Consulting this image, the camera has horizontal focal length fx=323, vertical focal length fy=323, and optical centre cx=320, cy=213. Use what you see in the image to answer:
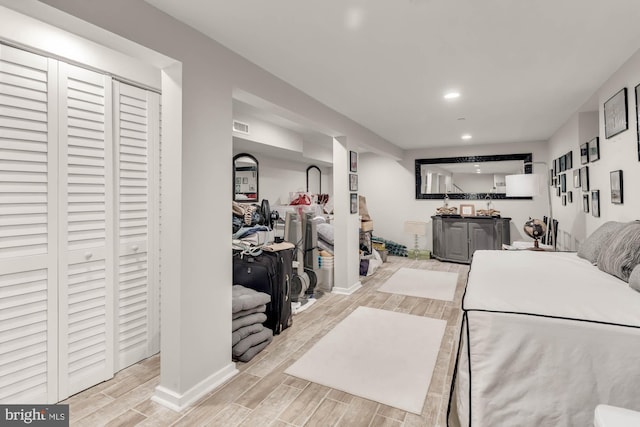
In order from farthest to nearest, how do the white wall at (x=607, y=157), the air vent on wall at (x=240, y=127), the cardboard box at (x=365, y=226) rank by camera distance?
the cardboard box at (x=365, y=226) → the air vent on wall at (x=240, y=127) → the white wall at (x=607, y=157)

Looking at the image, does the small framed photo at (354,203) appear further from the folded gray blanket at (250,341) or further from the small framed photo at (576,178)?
the small framed photo at (576,178)

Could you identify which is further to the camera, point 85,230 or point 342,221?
point 342,221

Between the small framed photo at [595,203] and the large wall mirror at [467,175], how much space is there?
317 centimetres

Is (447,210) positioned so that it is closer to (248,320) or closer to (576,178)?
(576,178)

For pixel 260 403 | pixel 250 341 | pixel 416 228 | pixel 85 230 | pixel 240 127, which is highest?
pixel 240 127

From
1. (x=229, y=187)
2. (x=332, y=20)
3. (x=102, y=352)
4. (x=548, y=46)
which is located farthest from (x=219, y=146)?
(x=548, y=46)

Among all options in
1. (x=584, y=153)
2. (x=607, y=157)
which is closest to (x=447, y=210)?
(x=584, y=153)

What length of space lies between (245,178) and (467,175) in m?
4.55

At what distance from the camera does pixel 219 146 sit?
7.39 ft

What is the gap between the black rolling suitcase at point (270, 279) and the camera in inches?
117

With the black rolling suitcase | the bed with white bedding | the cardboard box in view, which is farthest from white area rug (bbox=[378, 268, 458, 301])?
the bed with white bedding

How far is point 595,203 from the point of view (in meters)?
3.15

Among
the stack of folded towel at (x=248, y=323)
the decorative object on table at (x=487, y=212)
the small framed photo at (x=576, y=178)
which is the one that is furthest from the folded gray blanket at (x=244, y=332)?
the decorative object on table at (x=487, y=212)

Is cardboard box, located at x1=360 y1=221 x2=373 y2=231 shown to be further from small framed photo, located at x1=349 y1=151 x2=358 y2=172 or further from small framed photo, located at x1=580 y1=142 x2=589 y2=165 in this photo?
small framed photo, located at x1=580 y1=142 x2=589 y2=165
